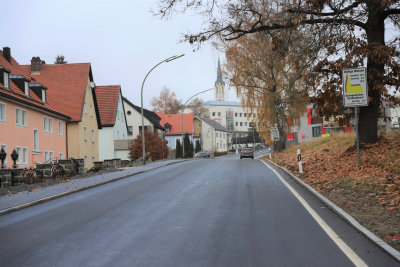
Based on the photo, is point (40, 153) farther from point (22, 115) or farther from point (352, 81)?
point (352, 81)

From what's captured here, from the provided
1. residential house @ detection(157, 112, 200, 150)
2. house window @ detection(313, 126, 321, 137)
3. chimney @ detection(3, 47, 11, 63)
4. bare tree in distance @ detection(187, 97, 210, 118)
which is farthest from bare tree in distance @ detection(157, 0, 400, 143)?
bare tree in distance @ detection(187, 97, 210, 118)

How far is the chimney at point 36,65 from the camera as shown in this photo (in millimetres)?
47400

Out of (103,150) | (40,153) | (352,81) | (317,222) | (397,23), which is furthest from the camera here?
(103,150)

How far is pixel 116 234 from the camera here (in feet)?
24.2

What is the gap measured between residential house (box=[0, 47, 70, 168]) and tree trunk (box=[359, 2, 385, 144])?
18705mm

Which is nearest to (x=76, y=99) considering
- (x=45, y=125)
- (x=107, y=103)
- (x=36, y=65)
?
(x=36, y=65)

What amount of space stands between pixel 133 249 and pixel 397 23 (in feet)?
43.9

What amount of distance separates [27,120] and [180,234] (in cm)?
2665

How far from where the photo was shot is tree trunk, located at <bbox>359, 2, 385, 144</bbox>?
1566cm

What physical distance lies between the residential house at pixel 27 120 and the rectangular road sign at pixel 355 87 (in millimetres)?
19300

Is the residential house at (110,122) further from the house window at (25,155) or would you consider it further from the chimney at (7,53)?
the house window at (25,155)

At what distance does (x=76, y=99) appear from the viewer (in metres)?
43.3

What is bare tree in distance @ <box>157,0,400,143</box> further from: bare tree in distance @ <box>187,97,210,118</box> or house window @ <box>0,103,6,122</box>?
bare tree in distance @ <box>187,97,210,118</box>

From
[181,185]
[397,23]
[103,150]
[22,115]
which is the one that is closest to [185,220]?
[181,185]
